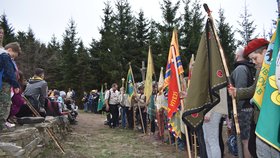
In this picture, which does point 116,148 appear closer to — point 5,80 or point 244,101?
point 5,80

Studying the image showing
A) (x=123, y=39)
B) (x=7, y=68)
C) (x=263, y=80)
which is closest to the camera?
(x=263, y=80)

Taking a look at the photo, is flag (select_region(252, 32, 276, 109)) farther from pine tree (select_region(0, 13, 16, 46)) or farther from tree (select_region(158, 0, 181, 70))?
pine tree (select_region(0, 13, 16, 46))

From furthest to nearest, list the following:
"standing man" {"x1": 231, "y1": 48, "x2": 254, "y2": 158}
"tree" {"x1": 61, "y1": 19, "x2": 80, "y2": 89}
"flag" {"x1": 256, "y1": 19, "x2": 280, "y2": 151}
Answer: "tree" {"x1": 61, "y1": 19, "x2": 80, "y2": 89} < "standing man" {"x1": 231, "y1": 48, "x2": 254, "y2": 158} < "flag" {"x1": 256, "y1": 19, "x2": 280, "y2": 151}

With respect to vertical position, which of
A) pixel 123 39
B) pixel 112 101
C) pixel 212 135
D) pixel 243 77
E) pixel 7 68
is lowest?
pixel 212 135

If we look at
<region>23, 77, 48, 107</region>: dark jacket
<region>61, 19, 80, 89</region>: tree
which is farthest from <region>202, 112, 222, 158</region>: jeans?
<region>61, 19, 80, 89</region>: tree

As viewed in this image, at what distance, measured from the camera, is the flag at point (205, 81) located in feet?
13.5

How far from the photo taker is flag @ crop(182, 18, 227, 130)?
4.11 m

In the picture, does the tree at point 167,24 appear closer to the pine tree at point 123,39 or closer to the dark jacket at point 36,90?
the pine tree at point 123,39

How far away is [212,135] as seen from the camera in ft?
15.3

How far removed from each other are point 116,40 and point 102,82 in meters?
5.11

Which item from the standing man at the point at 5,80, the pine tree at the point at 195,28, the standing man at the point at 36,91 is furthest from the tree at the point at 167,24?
the standing man at the point at 5,80

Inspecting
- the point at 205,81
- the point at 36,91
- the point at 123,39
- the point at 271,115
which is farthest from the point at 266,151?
the point at 123,39

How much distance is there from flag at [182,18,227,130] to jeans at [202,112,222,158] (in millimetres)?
394

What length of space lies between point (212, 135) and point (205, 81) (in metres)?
0.94
